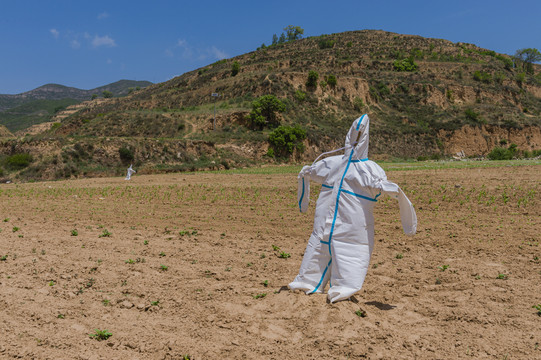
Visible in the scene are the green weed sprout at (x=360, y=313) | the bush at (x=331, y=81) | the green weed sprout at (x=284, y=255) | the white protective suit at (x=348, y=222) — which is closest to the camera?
the green weed sprout at (x=360, y=313)

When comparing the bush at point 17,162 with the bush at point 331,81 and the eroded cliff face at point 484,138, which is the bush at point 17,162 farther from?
the eroded cliff face at point 484,138

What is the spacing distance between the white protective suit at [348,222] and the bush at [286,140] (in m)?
39.9

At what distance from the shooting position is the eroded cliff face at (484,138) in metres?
59.3

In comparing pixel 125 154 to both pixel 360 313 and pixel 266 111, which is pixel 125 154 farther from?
pixel 360 313

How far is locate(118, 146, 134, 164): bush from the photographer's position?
3603 centimetres

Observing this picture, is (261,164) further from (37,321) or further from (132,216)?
(37,321)

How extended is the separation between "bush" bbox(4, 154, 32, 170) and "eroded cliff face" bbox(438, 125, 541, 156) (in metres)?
55.1

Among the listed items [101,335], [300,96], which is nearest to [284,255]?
[101,335]

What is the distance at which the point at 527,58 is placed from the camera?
106875 mm

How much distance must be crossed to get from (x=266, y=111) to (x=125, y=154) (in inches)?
814

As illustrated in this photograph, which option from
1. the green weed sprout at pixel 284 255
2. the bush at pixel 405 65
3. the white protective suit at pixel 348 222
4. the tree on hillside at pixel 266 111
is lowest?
the green weed sprout at pixel 284 255

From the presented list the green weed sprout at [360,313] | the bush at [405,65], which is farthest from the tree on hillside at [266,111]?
the green weed sprout at [360,313]

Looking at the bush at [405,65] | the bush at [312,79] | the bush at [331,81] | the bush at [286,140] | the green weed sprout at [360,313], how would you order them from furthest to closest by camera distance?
the bush at [405,65] → the bush at [331,81] → the bush at [312,79] → the bush at [286,140] → the green weed sprout at [360,313]

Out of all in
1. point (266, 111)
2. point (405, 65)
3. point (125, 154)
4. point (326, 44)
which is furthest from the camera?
point (326, 44)
